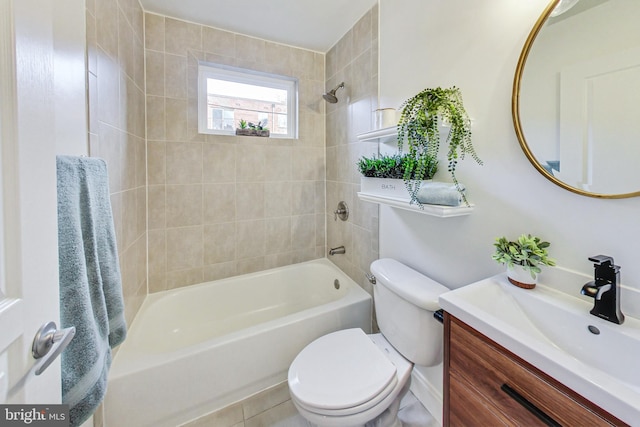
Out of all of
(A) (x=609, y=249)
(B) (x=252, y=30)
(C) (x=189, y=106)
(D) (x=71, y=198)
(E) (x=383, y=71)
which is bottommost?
(A) (x=609, y=249)

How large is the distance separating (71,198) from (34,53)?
0.37 m

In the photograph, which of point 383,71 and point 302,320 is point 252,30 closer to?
point 383,71

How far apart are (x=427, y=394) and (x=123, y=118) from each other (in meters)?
Result: 2.31

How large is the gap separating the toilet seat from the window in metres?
1.81

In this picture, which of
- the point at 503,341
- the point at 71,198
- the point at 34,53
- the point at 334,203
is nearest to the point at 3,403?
the point at 71,198

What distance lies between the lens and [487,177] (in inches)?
42.6

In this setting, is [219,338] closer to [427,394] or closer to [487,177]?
[427,394]

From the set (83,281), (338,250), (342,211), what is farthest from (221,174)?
(83,281)

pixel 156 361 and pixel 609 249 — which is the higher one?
pixel 609 249

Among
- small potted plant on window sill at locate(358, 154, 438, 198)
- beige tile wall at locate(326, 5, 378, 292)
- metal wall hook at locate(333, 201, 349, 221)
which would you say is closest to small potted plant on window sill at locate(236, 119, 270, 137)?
beige tile wall at locate(326, 5, 378, 292)

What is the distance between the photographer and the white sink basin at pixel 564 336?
1.68 ft

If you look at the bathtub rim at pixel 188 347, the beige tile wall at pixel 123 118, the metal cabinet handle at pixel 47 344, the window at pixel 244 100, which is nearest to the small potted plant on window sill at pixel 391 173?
the bathtub rim at pixel 188 347

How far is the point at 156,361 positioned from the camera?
1.22 m

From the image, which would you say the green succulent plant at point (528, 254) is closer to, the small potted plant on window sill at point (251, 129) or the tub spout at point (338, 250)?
the tub spout at point (338, 250)
